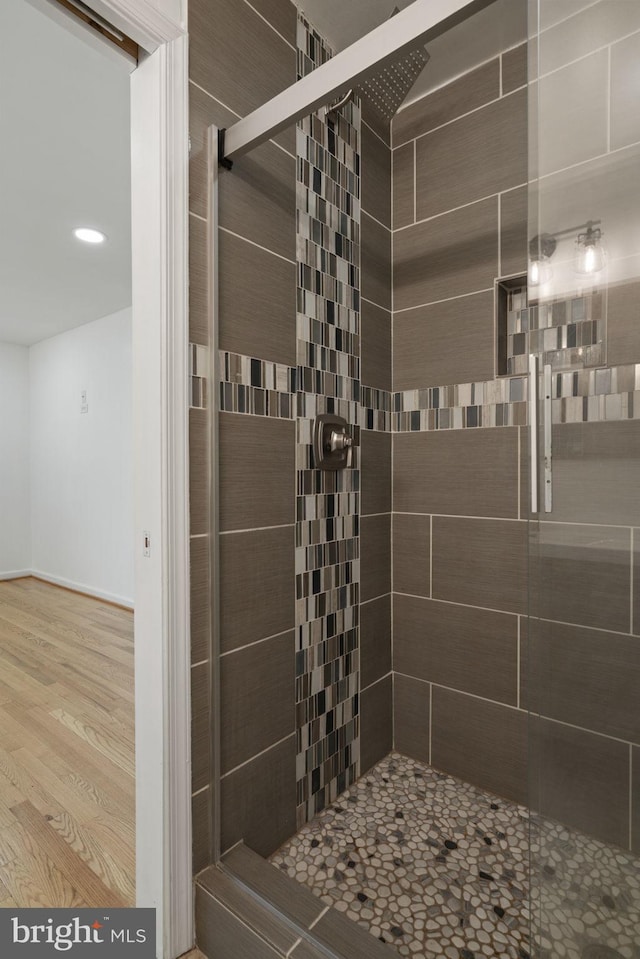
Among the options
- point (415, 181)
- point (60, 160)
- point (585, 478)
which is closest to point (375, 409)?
point (415, 181)

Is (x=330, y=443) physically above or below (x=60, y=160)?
below

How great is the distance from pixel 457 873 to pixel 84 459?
4.42m

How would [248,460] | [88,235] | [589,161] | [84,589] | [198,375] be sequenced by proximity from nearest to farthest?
[589,161] < [198,375] < [248,460] < [88,235] < [84,589]

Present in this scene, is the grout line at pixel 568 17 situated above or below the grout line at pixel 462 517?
above

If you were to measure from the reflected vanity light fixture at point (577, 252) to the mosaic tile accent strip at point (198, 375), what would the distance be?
2.37 feet

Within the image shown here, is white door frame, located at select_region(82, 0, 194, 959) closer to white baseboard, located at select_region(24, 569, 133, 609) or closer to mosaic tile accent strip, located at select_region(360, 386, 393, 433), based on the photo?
mosaic tile accent strip, located at select_region(360, 386, 393, 433)

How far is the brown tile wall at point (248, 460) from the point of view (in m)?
1.21

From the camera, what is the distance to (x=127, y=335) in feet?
14.1

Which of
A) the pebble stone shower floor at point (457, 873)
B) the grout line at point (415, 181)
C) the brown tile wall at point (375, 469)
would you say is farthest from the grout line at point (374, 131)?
the pebble stone shower floor at point (457, 873)

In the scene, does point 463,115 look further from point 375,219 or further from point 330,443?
point 330,443

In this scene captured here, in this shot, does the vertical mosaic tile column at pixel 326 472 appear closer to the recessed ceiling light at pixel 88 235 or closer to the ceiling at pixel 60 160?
the ceiling at pixel 60 160

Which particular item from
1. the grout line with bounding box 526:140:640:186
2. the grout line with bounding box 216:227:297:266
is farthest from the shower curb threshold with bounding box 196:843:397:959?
the grout line with bounding box 216:227:297:266

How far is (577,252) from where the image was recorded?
810 mm

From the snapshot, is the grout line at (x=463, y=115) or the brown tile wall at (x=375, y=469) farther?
the brown tile wall at (x=375, y=469)
